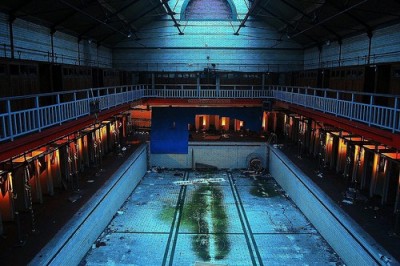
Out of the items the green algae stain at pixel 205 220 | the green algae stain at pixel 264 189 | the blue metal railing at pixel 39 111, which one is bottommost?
the green algae stain at pixel 264 189

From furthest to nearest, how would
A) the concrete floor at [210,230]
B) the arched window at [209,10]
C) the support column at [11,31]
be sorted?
the arched window at [209,10]
the support column at [11,31]
the concrete floor at [210,230]

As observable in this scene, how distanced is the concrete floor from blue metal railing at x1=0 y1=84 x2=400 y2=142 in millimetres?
5269

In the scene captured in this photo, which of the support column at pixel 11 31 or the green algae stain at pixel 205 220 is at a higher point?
the support column at pixel 11 31

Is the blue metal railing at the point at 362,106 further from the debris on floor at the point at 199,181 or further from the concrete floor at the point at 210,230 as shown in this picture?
the debris on floor at the point at 199,181

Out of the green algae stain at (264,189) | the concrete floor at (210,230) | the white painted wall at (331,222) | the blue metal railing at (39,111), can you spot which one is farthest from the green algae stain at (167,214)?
the white painted wall at (331,222)

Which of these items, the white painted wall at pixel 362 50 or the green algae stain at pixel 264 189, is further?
the green algae stain at pixel 264 189

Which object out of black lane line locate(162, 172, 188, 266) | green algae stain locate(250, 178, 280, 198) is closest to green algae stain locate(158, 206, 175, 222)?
black lane line locate(162, 172, 188, 266)

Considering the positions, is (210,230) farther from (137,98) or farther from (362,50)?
(362,50)

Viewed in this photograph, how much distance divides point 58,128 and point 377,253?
1088 centimetres

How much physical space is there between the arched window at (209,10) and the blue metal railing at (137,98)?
8.60 meters

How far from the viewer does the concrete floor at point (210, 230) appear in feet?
42.5

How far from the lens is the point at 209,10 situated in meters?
33.4

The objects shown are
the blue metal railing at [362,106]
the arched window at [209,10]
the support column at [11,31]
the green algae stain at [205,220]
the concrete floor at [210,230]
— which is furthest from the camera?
the arched window at [209,10]

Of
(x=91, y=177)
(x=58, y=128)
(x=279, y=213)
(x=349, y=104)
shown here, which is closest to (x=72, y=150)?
(x=91, y=177)
